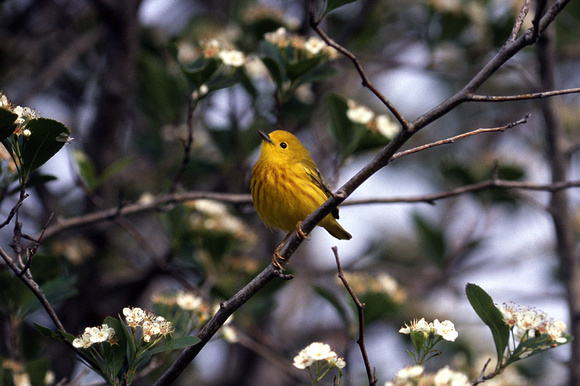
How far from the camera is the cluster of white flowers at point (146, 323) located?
2.12 meters

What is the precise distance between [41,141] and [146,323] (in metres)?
0.78

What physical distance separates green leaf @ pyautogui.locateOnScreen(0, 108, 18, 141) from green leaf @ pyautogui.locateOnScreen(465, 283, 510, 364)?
1.70 metres

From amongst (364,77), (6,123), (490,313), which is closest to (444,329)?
(490,313)

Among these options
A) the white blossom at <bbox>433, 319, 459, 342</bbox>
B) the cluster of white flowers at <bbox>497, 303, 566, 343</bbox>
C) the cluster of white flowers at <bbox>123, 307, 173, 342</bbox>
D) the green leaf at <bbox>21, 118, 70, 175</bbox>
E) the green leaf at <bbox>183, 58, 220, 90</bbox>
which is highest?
the green leaf at <bbox>183, 58, 220, 90</bbox>

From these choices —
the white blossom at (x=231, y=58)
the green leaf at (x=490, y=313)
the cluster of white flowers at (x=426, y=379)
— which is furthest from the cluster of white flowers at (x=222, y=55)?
the cluster of white flowers at (x=426, y=379)

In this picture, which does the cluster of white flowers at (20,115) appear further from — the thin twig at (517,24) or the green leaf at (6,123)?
the thin twig at (517,24)

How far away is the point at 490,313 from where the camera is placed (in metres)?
2.15

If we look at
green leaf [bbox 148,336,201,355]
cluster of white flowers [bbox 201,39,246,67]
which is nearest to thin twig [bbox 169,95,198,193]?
cluster of white flowers [bbox 201,39,246,67]

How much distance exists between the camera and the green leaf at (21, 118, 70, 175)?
212cm

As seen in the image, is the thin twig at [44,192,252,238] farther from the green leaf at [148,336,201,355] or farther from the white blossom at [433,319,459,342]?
the white blossom at [433,319,459,342]

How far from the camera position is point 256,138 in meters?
4.45

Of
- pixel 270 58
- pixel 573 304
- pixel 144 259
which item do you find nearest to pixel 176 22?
pixel 144 259

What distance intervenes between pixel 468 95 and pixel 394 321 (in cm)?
466

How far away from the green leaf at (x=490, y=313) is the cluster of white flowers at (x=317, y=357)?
538 mm
